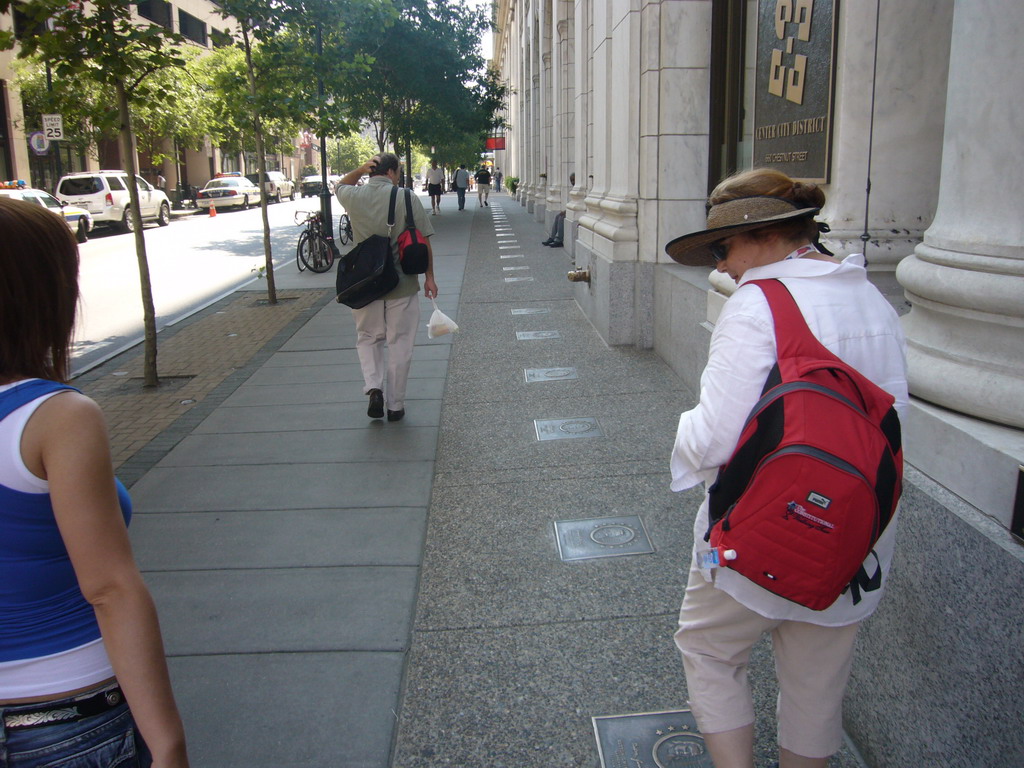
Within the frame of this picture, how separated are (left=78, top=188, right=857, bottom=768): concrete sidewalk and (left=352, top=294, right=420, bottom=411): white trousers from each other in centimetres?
33

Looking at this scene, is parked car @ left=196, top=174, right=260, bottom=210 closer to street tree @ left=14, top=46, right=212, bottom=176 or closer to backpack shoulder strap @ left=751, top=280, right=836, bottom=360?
street tree @ left=14, top=46, right=212, bottom=176

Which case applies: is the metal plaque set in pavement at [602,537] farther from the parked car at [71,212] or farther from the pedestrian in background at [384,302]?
the parked car at [71,212]

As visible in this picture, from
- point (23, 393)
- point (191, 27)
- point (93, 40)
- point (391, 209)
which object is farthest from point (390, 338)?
point (191, 27)

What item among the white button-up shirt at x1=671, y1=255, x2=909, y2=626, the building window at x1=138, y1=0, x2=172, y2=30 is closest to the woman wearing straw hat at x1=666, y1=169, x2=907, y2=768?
the white button-up shirt at x1=671, y1=255, x2=909, y2=626

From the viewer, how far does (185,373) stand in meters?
9.20

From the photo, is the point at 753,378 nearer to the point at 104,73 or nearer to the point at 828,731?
the point at 828,731

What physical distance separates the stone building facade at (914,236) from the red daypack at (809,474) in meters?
0.53

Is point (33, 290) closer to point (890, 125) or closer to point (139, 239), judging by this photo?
point (890, 125)

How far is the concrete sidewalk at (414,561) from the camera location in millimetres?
3160

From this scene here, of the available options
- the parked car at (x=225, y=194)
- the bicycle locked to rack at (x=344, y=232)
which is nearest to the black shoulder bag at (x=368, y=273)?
the bicycle locked to rack at (x=344, y=232)

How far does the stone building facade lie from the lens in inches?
92.1

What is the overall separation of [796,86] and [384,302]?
323 cm

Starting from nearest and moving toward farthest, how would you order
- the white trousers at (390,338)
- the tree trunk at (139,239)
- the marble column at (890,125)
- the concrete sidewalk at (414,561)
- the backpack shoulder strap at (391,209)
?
the concrete sidewalk at (414,561) → the marble column at (890,125) → the backpack shoulder strap at (391,209) → the white trousers at (390,338) → the tree trunk at (139,239)

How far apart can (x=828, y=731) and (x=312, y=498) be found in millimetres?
3584
